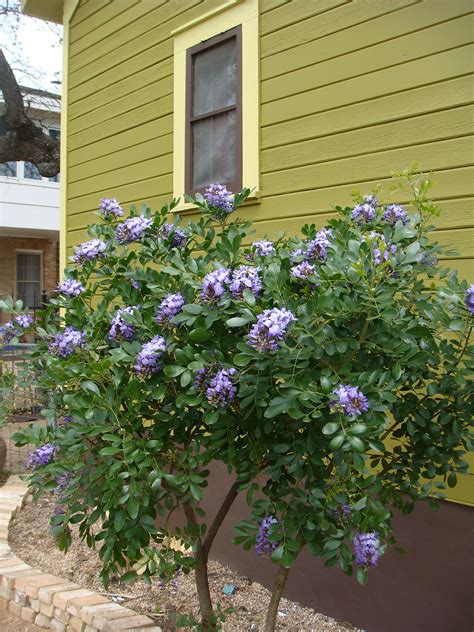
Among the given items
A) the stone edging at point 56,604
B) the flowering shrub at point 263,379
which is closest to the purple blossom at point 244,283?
the flowering shrub at point 263,379

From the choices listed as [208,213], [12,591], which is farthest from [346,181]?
[12,591]

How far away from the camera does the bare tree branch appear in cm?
1135

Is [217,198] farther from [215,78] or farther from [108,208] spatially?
[215,78]

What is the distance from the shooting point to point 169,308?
243 cm

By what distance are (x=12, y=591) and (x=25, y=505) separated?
5.84 ft

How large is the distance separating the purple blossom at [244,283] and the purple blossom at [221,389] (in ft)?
0.88

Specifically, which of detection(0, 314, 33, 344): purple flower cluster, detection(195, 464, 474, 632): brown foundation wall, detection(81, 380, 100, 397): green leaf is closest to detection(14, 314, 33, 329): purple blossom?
detection(0, 314, 33, 344): purple flower cluster

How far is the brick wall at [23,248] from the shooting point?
18469 millimetres

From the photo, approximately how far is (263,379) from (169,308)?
1.46 ft

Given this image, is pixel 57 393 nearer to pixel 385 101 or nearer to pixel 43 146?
pixel 385 101

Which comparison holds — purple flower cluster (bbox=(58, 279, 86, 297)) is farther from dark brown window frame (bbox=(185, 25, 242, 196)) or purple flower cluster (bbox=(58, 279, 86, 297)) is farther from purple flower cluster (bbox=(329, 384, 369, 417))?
dark brown window frame (bbox=(185, 25, 242, 196))

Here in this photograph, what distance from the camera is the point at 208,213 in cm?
291

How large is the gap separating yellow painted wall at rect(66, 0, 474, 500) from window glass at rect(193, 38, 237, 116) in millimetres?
308

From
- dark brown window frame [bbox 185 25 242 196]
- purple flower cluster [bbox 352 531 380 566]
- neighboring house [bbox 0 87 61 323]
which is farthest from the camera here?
neighboring house [bbox 0 87 61 323]
